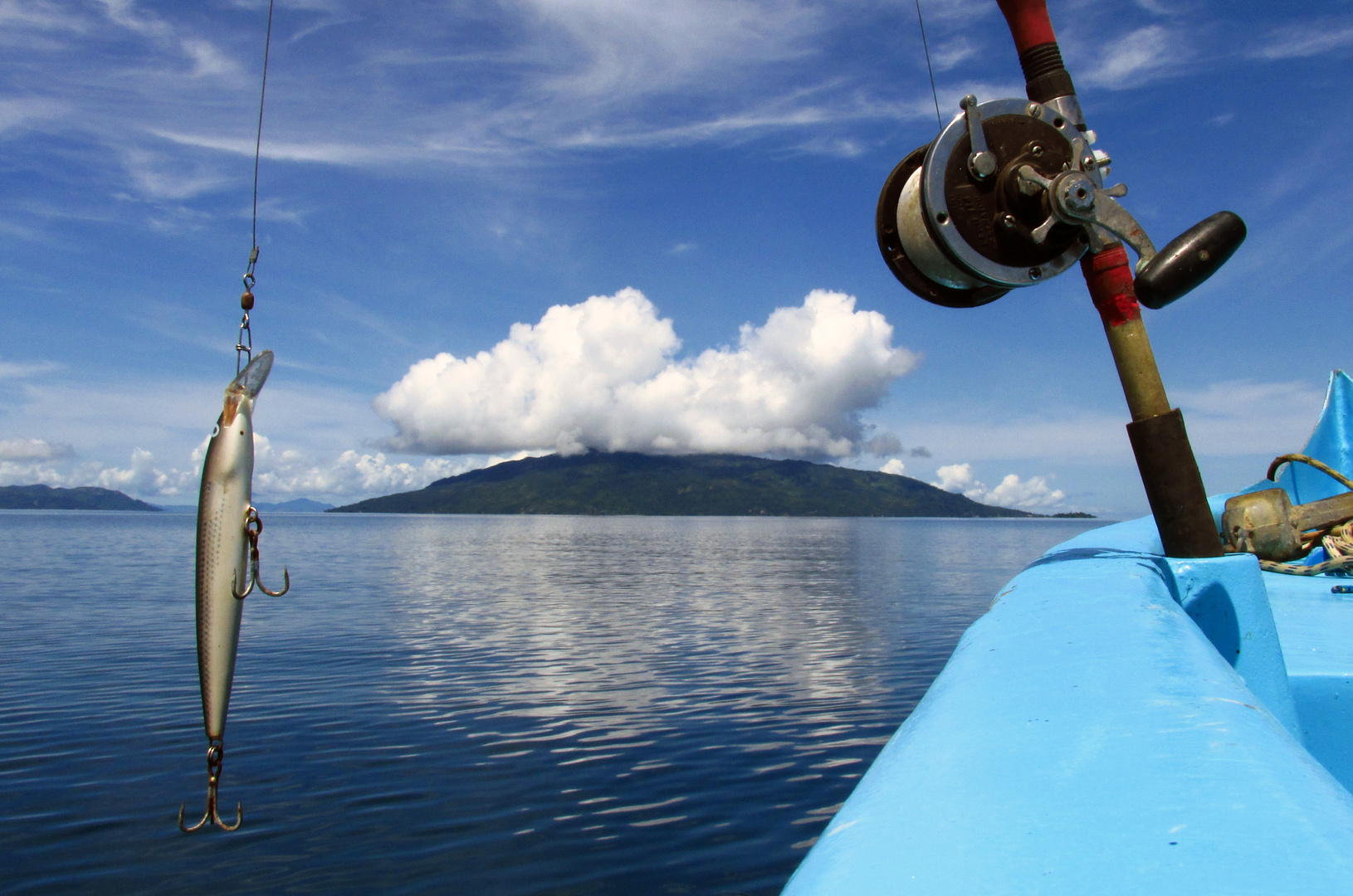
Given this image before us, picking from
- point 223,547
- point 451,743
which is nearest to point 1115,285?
point 223,547

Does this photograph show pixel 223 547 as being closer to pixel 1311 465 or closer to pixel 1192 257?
pixel 1192 257

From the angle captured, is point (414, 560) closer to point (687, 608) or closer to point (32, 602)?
point (32, 602)

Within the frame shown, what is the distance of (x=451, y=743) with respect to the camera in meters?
11.6

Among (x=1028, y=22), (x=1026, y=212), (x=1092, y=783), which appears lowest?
(x=1092, y=783)

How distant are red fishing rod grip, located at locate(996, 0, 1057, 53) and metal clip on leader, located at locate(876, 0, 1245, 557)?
23 cm

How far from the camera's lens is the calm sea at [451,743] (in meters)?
7.66

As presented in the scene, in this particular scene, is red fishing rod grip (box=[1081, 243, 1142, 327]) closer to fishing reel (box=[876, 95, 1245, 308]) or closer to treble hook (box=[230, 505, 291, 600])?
fishing reel (box=[876, 95, 1245, 308])

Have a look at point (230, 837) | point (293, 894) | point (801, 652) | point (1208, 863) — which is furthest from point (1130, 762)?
point (801, 652)

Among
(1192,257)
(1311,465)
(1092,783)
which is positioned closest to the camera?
(1092,783)

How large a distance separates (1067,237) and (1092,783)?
3079mm

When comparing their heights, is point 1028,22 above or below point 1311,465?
above

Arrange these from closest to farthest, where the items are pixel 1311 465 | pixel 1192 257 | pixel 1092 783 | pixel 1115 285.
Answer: pixel 1092 783 → pixel 1192 257 → pixel 1115 285 → pixel 1311 465

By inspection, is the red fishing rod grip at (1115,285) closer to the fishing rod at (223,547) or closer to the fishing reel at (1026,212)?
the fishing reel at (1026,212)

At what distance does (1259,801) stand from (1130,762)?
20 centimetres
